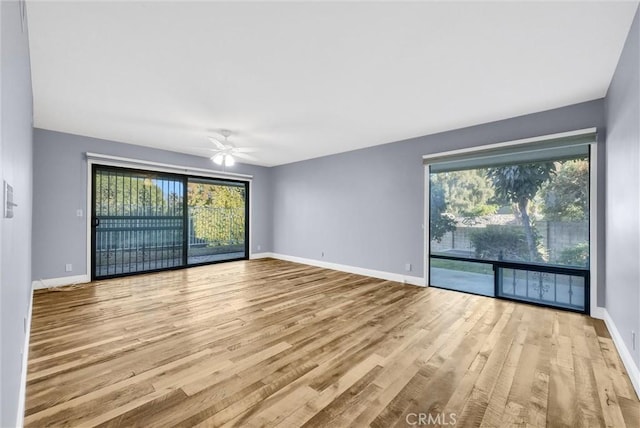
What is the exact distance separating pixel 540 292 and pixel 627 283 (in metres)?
1.50

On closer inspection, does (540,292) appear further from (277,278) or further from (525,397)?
(277,278)

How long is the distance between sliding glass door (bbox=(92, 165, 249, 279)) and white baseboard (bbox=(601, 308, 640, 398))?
20.5 feet

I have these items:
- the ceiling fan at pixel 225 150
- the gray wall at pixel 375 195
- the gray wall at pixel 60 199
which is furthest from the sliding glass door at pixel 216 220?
the gray wall at pixel 60 199

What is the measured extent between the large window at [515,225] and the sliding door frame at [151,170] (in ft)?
14.0

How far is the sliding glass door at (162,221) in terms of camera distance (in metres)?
4.90

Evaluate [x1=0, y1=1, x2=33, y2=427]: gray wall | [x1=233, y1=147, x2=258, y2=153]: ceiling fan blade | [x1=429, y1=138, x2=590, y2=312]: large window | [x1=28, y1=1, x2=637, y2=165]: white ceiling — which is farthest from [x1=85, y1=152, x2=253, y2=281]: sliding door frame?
[x1=429, y1=138, x2=590, y2=312]: large window

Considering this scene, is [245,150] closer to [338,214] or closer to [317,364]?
[338,214]

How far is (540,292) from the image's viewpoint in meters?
3.62

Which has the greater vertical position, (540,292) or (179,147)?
(179,147)

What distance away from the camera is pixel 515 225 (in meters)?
3.80

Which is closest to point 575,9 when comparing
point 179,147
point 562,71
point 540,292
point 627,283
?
point 562,71

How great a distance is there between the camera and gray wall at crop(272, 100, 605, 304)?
3.61m

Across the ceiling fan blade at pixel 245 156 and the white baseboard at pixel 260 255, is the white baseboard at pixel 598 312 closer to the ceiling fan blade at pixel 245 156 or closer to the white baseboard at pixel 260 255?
the ceiling fan blade at pixel 245 156

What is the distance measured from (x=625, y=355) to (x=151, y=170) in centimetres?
671
